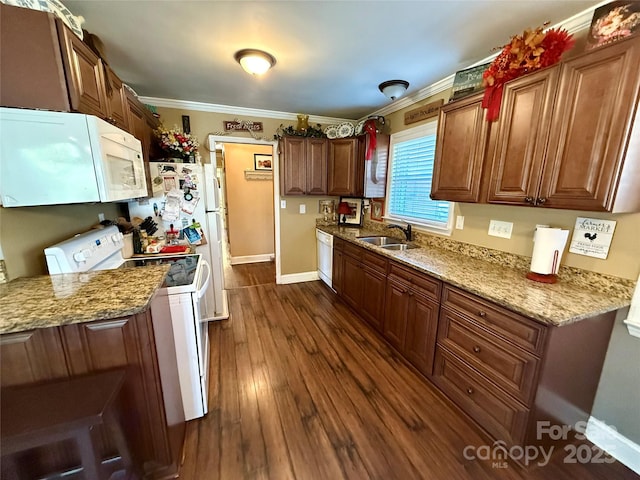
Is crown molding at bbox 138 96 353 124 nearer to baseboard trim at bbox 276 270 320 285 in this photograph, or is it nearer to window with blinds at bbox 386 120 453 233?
window with blinds at bbox 386 120 453 233

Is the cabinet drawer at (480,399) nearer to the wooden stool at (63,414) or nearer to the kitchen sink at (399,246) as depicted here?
the kitchen sink at (399,246)

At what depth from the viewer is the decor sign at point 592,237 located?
147 centimetres

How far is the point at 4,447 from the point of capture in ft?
2.48

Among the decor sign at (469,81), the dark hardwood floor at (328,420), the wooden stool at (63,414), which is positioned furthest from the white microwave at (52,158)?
the decor sign at (469,81)

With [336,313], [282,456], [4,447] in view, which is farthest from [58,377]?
[336,313]

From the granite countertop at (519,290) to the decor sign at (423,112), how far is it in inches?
58.6

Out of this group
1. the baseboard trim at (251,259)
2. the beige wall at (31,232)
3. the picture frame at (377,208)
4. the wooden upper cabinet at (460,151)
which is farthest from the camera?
the baseboard trim at (251,259)

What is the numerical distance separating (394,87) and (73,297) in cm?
288

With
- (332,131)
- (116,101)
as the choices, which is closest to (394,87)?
(332,131)

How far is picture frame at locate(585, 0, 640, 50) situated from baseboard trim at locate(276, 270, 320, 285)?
12.0ft

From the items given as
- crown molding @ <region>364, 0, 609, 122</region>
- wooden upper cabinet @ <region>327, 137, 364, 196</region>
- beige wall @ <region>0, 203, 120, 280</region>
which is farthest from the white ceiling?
beige wall @ <region>0, 203, 120, 280</region>

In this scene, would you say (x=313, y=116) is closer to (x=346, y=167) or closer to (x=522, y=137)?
(x=346, y=167)

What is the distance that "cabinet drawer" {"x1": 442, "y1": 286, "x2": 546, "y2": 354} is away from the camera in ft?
4.29

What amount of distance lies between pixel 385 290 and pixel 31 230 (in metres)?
2.51
